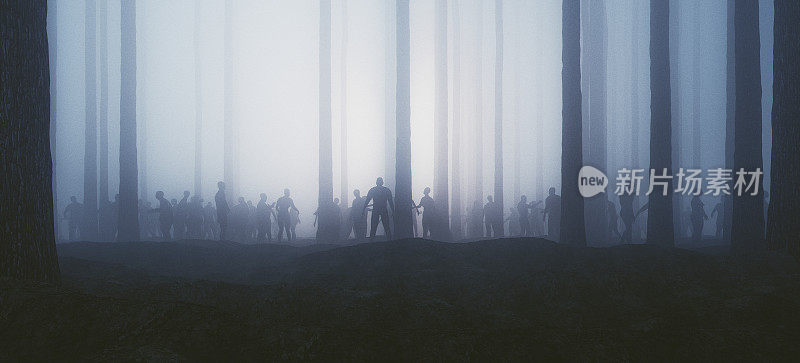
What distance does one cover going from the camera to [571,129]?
37.7ft

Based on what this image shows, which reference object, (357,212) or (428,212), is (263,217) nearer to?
(357,212)

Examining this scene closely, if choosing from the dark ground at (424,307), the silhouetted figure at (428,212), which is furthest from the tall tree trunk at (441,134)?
the dark ground at (424,307)

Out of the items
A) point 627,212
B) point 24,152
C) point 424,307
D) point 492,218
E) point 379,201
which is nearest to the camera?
point 24,152

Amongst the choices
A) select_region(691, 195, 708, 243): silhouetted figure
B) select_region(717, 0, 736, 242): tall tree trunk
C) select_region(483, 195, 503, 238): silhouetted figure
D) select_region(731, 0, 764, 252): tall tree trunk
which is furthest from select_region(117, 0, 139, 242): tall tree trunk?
select_region(691, 195, 708, 243): silhouetted figure

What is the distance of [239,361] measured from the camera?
9.89 feet

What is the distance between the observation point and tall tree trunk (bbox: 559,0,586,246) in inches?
452

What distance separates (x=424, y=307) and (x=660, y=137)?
10149mm

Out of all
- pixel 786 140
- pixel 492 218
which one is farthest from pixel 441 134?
pixel 786 140

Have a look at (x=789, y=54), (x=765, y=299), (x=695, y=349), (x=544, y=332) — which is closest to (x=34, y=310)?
(x=544, y=332)

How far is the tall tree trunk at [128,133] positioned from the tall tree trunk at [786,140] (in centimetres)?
1942

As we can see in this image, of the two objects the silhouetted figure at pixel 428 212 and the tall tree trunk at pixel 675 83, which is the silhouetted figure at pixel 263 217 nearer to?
the silhouetted figure at pixel 428 212

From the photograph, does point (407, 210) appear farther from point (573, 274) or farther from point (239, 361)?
point (239, 361)

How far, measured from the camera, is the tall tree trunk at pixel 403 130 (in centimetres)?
1548

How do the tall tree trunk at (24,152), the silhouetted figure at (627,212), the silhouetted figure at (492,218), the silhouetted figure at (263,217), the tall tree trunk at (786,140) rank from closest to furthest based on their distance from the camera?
the tall tree trunk at (24,152), the tall tree trunk at (786,140), the silhouetted figure at (627,212), the silhouetted figure at (263,217), the silhouetted figure at (492,218)
